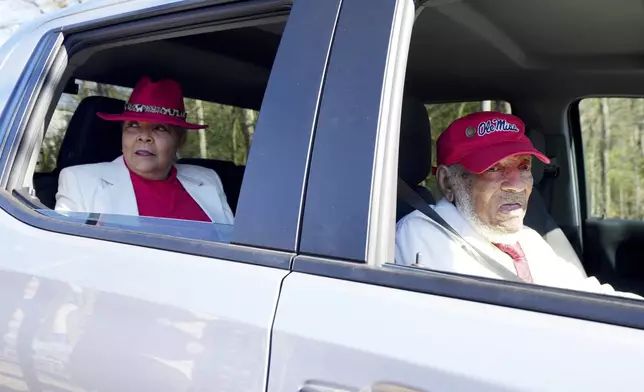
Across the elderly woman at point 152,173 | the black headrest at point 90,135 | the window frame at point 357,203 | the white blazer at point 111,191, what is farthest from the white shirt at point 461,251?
the black headrest at point 90,135

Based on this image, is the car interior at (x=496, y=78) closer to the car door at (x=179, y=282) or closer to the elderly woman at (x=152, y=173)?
the elderly woman at (x=152, y=173)

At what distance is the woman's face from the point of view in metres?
2.87

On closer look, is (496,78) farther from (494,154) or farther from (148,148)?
(148,148)

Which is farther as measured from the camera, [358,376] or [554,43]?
[554,43]

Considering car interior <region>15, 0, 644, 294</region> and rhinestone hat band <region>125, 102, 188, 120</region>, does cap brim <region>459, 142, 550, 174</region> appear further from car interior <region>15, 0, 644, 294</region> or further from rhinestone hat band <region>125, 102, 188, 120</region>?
rhinestone hat band <region>125, 102, 188, 120</region>

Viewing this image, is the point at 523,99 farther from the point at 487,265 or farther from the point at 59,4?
the point at 59,4

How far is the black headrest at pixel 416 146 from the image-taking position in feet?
7.77

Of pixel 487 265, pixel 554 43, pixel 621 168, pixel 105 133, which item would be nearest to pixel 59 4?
pixel 621 168

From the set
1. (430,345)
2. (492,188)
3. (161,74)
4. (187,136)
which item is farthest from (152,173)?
(430,345)

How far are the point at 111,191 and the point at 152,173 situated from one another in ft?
0.89

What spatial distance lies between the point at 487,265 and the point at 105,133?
1.95m

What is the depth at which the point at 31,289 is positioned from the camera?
5.39 ft

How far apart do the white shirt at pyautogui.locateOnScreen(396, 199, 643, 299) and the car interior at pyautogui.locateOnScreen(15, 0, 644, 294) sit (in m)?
0.09

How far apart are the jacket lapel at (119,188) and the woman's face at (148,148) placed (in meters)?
0.05
